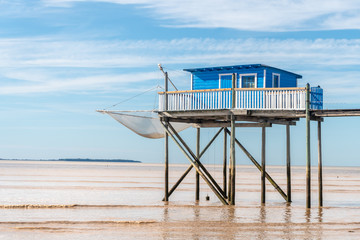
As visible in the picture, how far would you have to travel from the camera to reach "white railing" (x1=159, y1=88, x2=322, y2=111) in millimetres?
25516

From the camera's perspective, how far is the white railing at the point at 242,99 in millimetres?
25516

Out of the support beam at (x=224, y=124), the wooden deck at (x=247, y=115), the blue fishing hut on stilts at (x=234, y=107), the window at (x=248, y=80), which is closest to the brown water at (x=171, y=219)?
the blue fishing hut on stilts at (x=234, y=107)

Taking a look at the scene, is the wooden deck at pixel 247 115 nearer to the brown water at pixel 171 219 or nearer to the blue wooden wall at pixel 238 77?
the blue wooden wall at pixel 238 77

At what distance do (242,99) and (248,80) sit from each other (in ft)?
7.95

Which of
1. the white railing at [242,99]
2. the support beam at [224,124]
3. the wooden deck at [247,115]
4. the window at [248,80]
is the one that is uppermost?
the window at [248,80]

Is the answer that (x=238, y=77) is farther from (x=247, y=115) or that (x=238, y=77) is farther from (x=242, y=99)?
(x=247, y=115)

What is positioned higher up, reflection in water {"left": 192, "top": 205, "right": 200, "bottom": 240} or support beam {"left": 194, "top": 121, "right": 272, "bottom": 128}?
support beam {"left": 194, "top": 121, "right": 272, "bottom": 128}

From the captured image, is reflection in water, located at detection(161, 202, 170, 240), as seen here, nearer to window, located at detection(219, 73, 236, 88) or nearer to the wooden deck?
the wooden deck

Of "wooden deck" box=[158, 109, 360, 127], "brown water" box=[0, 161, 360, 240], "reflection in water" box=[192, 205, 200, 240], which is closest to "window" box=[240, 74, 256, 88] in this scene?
"wooden deck" box=[158, 109, 360, 127]

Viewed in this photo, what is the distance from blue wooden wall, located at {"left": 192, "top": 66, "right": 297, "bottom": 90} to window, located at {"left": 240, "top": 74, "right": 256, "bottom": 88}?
176 mm

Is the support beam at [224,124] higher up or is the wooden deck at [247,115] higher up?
the wooden deck at [247,115]

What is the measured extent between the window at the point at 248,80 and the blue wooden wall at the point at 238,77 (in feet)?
0.58

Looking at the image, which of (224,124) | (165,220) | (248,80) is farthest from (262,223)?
(248,80)

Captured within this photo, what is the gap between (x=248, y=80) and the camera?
2853 cm
